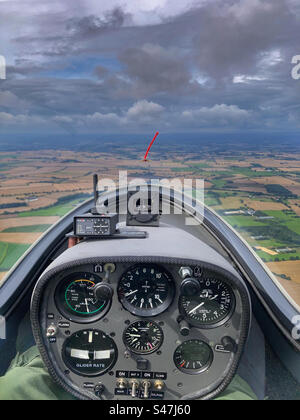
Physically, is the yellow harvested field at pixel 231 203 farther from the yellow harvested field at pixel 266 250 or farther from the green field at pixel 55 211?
the green field at pixel 55 211

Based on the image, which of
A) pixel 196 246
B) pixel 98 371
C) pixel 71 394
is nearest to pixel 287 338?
pixel 196 246

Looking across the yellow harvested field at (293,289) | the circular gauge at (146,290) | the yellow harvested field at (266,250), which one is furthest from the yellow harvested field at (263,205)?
the circular gauge at (146,290)

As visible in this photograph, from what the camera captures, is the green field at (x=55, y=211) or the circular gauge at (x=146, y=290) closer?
the circular gauge at (x=146, y=290)

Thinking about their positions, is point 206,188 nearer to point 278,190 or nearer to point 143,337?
point 278,190

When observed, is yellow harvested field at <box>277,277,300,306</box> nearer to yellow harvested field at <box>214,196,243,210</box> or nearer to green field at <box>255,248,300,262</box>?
green field at <box>255,248,300,262</box>

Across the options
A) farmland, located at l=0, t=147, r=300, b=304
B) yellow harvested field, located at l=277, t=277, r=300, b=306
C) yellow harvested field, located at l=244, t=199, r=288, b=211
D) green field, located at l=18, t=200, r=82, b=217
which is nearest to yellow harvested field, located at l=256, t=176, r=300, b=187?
farmland, located at l=0, t=147, r=300, b=304

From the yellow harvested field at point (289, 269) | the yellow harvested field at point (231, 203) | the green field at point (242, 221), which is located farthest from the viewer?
the yellow harvested field at point (231, 203)

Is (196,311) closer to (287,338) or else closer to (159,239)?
(159,239)
